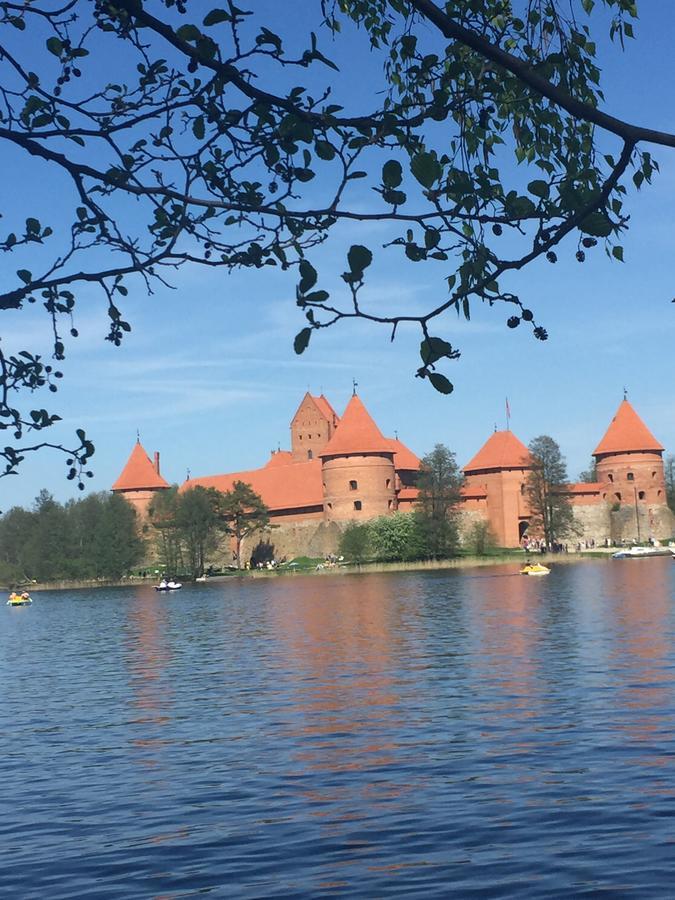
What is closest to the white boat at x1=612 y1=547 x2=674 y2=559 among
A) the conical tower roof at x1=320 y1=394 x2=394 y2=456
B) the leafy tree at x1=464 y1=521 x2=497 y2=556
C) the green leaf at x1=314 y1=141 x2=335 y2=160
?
the leafy tree at x1=464 y1=521 x2=497 y2=556

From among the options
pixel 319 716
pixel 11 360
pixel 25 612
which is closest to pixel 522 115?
pixel 11 360

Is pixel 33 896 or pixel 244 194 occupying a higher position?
pixel 244 194

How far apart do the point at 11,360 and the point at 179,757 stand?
7693mm

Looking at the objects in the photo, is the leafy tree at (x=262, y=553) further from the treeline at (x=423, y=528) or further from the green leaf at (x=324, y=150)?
the green leaf at (x=324, y=150)

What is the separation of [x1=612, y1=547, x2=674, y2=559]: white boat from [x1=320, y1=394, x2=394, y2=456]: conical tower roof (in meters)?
16.9

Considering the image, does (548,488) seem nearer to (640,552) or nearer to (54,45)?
(640,552)

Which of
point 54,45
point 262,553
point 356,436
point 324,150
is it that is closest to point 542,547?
point 356,436

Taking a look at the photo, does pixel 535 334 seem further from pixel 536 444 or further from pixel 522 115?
pixel 536 444

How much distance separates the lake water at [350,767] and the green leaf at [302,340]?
4.51 meters

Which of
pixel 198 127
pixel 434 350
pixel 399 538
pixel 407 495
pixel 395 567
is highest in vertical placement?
pixel 407 495

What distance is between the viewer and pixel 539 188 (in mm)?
4820

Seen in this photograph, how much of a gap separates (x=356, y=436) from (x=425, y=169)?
78221 millimetres

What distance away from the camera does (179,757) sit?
1310cm

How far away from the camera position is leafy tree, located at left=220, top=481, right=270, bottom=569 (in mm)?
80062
